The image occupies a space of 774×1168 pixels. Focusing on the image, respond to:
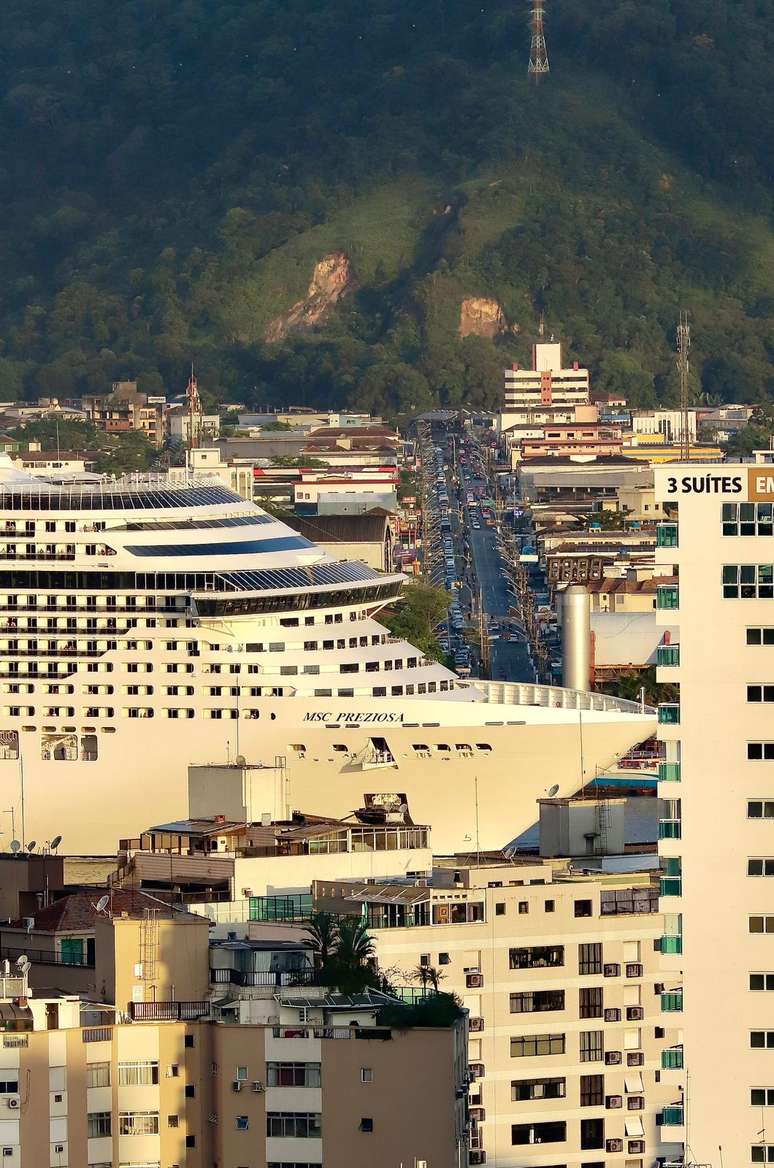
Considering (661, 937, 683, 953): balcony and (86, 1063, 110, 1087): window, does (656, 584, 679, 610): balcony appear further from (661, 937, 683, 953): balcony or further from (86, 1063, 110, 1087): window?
(86, 1063, 110, 1087): window

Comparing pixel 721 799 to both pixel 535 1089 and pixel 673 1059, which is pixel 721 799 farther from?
pixel 535 1089

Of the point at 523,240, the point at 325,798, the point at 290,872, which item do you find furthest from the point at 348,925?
the point at 523,240

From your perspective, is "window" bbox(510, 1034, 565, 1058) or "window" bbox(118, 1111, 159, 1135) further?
"window" bbox(510, 1034, 565, 1058)

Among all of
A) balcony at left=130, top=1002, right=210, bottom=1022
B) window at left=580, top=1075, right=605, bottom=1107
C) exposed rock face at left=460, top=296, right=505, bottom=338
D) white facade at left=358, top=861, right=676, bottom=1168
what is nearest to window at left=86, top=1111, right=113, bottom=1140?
balcony at left=130, top=1002, right=210, bottom=1022

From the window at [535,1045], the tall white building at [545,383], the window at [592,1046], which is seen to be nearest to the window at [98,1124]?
the window at [535,1045]

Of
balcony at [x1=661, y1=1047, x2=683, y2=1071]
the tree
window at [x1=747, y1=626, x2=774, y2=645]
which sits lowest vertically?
balcony at [x1=661, y1=1047, x2=683, y2=1071]

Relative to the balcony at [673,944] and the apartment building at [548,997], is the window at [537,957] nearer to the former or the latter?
the apartment building at [548,997]
